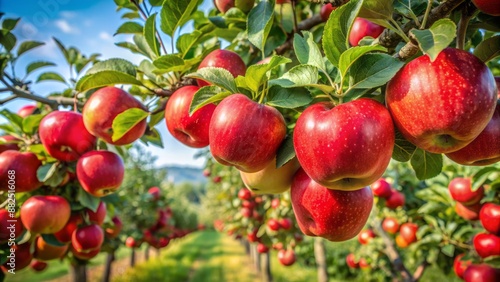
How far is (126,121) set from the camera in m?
1.07

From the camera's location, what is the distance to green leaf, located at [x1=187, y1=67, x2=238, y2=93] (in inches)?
31.9

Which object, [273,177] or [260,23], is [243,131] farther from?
[260,23]

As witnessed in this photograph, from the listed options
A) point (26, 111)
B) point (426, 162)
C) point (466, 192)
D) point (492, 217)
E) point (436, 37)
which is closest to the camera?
point (436, 37)

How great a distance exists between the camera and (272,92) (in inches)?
35.2

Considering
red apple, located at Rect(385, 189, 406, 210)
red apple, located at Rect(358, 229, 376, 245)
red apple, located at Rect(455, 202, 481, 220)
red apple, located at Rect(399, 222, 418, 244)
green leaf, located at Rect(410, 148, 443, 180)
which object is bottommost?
red apple, located at Rect(358, 229, 376, 245)

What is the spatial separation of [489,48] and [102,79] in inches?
47.0

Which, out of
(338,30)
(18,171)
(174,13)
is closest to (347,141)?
(338,30)

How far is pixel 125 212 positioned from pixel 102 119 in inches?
308

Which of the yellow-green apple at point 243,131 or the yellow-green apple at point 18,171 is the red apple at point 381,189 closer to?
the yellow-green apple at point 243,131

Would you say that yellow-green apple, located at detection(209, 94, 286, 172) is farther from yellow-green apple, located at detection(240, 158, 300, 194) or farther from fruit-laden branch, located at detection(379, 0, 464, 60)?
fruit-laden branch, located at detection(379, 0, 464, 60)

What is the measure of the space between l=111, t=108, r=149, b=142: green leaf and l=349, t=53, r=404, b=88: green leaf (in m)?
0.73

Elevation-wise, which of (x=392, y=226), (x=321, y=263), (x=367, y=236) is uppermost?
(x=392, y=226)

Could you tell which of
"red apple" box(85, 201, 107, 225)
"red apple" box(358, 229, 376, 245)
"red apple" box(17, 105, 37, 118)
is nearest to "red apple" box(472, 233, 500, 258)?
"red apple" box(358, 229, 376, 245)

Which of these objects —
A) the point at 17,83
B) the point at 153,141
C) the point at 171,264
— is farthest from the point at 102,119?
the point at 171,264
